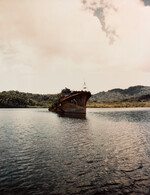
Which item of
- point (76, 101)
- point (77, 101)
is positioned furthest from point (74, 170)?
point (76, 101)

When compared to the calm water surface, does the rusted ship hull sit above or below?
above

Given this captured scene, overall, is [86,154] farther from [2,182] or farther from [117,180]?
[2,182]

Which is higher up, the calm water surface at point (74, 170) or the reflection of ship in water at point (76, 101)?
the reflection of ship in water at point (76, 101)

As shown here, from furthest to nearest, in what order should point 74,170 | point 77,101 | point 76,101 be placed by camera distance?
point 76,101 → point 77,101 → point 74,170

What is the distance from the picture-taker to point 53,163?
12.3 metres

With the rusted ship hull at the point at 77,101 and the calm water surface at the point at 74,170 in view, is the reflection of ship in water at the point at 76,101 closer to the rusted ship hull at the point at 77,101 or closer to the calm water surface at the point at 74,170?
the rusted ship hull at the point at 77,101

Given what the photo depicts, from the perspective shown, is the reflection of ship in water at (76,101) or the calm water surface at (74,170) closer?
the calm water surface at (74,170)

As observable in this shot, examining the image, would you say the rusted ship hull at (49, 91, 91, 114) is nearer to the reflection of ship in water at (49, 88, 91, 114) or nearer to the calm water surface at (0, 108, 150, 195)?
the reflection of ship in water at (49, 88, 91, 114)

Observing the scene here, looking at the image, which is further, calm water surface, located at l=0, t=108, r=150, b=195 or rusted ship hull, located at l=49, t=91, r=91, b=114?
rusted ship hull, located at l=49, t=91, r=91, b=114

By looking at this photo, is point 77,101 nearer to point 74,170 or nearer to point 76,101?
point 76,101

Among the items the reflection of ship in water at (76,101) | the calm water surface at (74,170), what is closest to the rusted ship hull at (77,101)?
the reflection of ship in water at (76,101)

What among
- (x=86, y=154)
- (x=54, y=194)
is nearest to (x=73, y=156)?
(x=86, y=154)

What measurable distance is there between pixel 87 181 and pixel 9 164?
606 centimetres

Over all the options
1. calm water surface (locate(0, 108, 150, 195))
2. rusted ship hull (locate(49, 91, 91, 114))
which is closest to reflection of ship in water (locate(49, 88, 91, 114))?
rusted ship hull (locate(49, 91, 91, 114))
